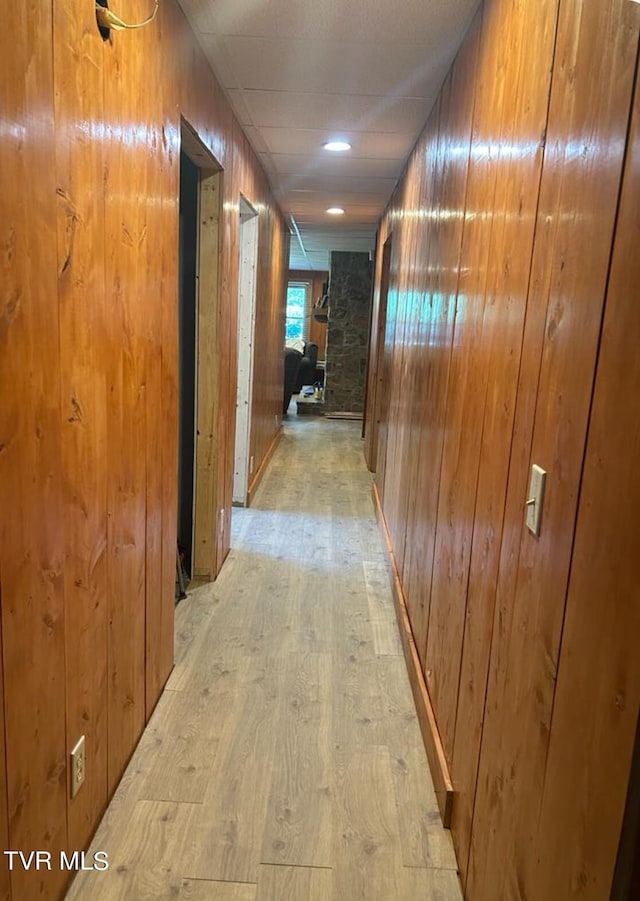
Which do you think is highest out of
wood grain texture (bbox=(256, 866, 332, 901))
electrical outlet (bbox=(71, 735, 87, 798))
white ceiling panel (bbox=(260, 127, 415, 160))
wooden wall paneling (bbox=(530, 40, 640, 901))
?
white ceiling panel (bbox=(260, 127, 415, 160))

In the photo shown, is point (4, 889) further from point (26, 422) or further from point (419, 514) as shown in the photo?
point (419, 514)

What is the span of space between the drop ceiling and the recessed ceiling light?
0.17 ft

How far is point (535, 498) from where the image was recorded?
119 centimetres

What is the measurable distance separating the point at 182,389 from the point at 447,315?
1608mm

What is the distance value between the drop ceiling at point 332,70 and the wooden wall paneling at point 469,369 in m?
0.44

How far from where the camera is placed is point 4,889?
1185mm

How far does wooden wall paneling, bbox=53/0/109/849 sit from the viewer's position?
1321 mm

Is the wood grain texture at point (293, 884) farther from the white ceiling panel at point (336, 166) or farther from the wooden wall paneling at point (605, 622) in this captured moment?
the white ceiling panel at point (336, 166)

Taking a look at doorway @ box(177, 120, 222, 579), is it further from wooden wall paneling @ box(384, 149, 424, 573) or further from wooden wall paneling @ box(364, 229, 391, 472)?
wooden wall paneling @ box(364, 229, 391, 472)

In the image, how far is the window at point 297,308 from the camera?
46.9 ft

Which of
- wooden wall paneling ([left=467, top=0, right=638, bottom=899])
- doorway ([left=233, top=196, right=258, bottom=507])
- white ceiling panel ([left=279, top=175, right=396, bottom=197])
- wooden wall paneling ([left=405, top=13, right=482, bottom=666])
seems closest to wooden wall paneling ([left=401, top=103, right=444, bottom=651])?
wooden wall paneling ([left=405, top=13, right=482, bottom=666])

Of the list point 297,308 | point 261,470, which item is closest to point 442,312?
point 261,470

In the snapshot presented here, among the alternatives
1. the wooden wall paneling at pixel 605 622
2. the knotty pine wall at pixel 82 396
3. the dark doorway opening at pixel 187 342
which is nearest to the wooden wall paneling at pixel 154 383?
the knotty pine wall at pixel 82 396

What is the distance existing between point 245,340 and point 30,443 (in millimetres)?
3539
